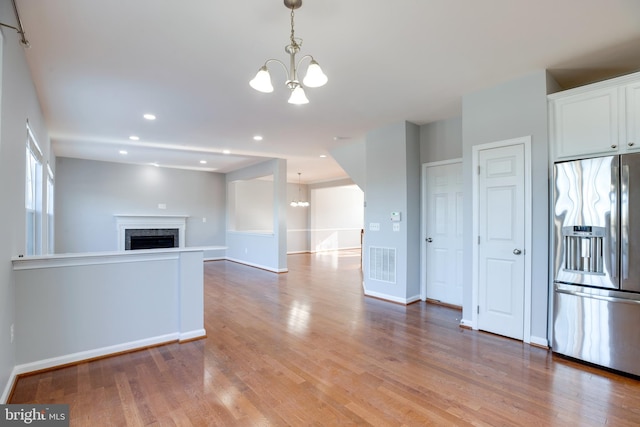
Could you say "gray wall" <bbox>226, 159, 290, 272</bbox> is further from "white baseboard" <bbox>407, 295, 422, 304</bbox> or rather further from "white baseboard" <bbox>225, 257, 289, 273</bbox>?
"white baseboard" <bbox>407, 295, 422, 304</bbox>

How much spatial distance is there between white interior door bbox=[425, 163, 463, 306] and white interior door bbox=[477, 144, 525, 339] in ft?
3.05

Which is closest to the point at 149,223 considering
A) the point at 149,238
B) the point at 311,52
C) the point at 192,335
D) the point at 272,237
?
the point at 149,238

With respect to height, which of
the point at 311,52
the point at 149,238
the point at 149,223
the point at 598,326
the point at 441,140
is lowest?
the point at 598,326

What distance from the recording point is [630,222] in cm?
255

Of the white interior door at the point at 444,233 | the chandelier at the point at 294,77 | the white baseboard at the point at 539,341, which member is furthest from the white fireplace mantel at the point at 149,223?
the white baseboard at the point at 539,341

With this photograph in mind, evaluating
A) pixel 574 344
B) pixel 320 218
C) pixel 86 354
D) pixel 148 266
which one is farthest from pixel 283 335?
pixel 320 218

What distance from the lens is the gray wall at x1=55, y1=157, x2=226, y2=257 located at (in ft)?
23.9

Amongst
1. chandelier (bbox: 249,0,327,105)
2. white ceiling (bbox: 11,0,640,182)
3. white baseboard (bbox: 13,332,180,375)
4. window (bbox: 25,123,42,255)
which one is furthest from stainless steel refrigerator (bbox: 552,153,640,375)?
window (bbox: 25,123,42,255)

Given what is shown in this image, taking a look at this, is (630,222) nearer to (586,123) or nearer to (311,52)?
(586,123)

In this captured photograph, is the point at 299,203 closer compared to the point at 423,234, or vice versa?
the point at 423,234

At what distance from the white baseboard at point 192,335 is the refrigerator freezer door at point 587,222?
11.7 ft

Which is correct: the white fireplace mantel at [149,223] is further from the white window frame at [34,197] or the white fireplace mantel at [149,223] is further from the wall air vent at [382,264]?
the wall air vent at [382,264]

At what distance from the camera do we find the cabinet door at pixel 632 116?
2604 mm

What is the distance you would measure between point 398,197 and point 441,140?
1036 millimetres
